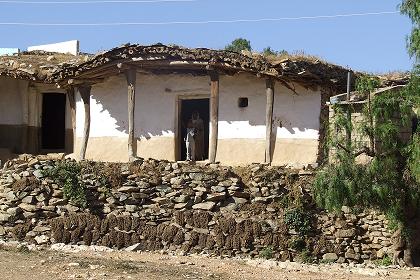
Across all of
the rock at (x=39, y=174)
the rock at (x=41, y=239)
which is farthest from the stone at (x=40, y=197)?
the rock at (x=41, y=239)

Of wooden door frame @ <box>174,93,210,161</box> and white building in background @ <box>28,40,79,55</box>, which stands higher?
white building in background @ <box>28,40,79,55</box>

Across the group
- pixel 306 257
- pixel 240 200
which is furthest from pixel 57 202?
pixel 306 257

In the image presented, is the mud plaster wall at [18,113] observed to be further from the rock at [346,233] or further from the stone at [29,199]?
the rock at [346,233]

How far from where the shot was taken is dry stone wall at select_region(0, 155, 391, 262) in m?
17.0

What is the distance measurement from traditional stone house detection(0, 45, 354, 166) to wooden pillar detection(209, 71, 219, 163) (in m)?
0.03

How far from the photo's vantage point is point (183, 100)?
2053cm

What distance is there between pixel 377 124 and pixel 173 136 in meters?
6.93

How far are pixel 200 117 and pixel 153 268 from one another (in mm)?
9823

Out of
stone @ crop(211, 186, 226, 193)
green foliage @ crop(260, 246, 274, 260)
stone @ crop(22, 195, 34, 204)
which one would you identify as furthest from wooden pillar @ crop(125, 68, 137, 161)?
green foliage @ crop(260, 246, 274, 260)

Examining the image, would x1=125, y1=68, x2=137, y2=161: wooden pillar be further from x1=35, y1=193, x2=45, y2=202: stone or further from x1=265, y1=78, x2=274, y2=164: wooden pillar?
x1=265, y1=78, x2=274, y2=164: wooden pillar

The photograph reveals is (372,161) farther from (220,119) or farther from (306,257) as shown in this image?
(220,119)

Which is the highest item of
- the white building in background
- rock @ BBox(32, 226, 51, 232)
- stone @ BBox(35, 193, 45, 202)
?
the white building in background

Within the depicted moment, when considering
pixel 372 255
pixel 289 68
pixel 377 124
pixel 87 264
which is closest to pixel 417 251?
pixel 372 255

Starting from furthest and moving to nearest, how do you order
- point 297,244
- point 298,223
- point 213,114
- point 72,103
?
point 72,103, point 213,114, point 298,223, point 297,244
